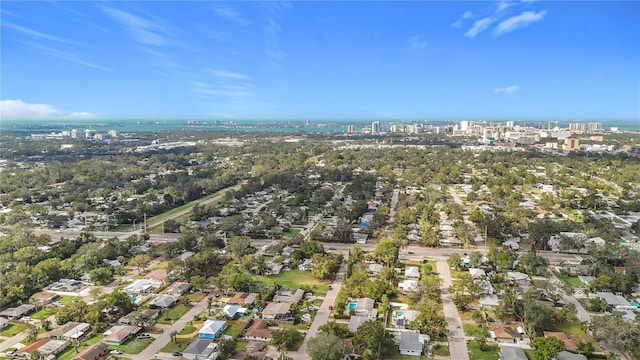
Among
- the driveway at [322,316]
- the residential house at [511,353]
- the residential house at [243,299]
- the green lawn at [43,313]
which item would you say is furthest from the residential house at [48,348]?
the residential house at [511,353]

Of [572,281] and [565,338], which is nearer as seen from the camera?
[565,338]

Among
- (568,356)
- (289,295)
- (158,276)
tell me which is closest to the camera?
(568,356)

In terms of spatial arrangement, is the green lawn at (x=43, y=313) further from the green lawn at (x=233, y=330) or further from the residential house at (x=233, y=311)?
the green lawn at (x=233, y=330)

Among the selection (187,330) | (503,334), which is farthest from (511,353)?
(187,330)

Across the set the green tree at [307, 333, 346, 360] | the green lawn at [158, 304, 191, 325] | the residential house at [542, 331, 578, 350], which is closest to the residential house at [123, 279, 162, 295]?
the green lawn at [158, 304, 191, 325]

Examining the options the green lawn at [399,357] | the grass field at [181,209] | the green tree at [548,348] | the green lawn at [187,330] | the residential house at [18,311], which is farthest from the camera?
the grass field at [181,209]

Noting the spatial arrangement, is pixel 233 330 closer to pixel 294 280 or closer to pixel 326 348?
pixel 326 348

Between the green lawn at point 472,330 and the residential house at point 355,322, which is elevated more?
the residential house at point 355,322
